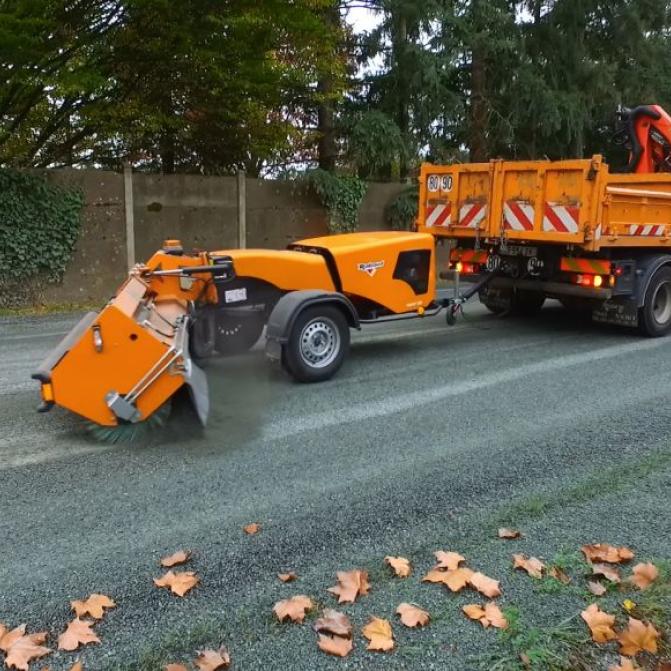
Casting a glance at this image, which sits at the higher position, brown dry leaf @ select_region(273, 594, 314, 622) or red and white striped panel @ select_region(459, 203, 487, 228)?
red and white striped panel @ select_region(459, 203, 487, 228)

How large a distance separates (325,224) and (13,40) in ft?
23.5

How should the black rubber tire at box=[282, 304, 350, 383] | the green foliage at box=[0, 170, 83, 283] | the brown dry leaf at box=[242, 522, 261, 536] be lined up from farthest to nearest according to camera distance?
1. the green foliage at box=[0, 170, 83, 283]
2. the black rubber tire at box=[282, 304, 350, 383]
3. the brown dry leaf at box=[242, 522, 261, 536]

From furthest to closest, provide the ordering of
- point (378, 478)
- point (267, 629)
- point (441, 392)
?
point (441, 392) → point (378, 478) → point (267, 629)

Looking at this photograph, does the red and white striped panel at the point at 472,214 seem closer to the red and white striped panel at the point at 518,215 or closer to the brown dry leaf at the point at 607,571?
the red and white striped panel at the point at 518,215

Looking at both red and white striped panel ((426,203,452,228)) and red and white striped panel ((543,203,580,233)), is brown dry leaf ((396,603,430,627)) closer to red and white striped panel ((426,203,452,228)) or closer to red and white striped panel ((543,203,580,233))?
red and white striped panel ((543,203,580,233))

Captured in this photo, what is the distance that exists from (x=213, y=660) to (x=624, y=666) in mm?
1508

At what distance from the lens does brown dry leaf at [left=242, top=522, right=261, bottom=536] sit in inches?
138

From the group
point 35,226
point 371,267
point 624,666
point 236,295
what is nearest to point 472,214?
point 371,267

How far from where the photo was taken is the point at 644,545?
3.39 metres

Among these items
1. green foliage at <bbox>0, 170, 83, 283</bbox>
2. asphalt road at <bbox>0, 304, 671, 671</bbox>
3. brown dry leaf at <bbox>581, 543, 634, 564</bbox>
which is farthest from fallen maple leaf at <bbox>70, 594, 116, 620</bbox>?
green foliage at <bbox>0, 170, 83, 283</bbox>

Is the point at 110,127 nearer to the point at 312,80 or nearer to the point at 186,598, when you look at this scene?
the point at 312,80

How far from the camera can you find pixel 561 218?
25.8 ft

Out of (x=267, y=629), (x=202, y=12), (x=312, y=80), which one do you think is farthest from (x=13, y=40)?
(x=267, y=629)

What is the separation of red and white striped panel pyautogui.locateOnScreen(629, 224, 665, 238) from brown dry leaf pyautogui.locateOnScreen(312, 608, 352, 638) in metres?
6.83
